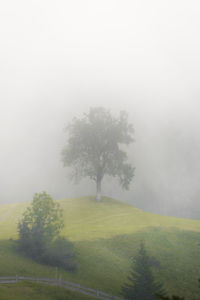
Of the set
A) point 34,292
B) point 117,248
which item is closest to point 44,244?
point 34,292

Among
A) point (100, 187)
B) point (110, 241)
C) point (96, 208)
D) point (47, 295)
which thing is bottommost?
point (47, 295)

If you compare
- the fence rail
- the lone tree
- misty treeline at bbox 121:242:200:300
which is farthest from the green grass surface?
the lone tree

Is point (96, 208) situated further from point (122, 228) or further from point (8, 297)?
point (8, 297)

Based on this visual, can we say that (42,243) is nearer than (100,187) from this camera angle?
Yes

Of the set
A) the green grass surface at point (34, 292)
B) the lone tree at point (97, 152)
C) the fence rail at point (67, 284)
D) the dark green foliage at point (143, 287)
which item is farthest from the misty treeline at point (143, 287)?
the lone tree at point (97, 152)

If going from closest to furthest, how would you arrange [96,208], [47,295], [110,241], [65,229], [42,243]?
[47,295] → [42,243] → [110,241] → [65,229] → [96,208]

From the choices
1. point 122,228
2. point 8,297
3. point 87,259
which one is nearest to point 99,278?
point 87,259

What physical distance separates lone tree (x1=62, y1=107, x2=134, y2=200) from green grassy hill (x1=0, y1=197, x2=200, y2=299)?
42.7 ft

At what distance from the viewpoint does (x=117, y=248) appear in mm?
38094

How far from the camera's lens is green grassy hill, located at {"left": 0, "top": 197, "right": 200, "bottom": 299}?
30234 millimetres

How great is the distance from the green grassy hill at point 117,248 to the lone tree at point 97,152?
13009 mm

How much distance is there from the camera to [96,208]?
202 feet

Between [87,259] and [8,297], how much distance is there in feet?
48.5

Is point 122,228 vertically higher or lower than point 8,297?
higher
